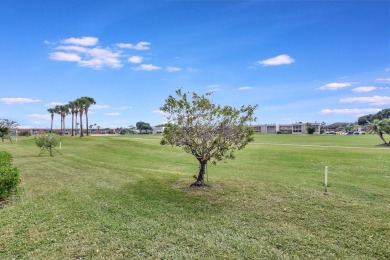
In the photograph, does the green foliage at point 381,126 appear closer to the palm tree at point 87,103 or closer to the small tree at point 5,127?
the small tree at point 5,127

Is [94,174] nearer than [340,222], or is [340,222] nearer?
[340,222]

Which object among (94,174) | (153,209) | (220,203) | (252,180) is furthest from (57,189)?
(252,180)

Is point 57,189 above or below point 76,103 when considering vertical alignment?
below

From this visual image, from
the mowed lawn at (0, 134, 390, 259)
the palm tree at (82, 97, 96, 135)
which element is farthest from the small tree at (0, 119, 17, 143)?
the mowed lawn at (0, 134, 390, 259)

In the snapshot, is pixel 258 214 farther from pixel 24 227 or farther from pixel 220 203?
pixel 24 227

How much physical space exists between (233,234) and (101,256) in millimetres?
3649

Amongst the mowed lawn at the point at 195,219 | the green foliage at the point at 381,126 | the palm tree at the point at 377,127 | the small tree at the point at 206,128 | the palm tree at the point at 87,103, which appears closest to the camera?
the mowed lawn at the point at 195,219

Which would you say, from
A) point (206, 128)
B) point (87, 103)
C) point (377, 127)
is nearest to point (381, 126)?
point (377, 127)

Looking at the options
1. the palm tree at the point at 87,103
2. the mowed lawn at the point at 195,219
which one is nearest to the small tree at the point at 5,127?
the palm tree at the point at 87,103

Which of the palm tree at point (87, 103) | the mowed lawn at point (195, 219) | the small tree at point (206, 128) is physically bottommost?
the mowed lawn at point (195, 219)

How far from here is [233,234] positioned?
8.20 m

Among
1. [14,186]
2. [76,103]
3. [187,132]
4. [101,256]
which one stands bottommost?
[101,256]

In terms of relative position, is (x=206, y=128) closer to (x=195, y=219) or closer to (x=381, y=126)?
(x=195, y=219)

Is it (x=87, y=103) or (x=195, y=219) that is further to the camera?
(x=87, y=103)
